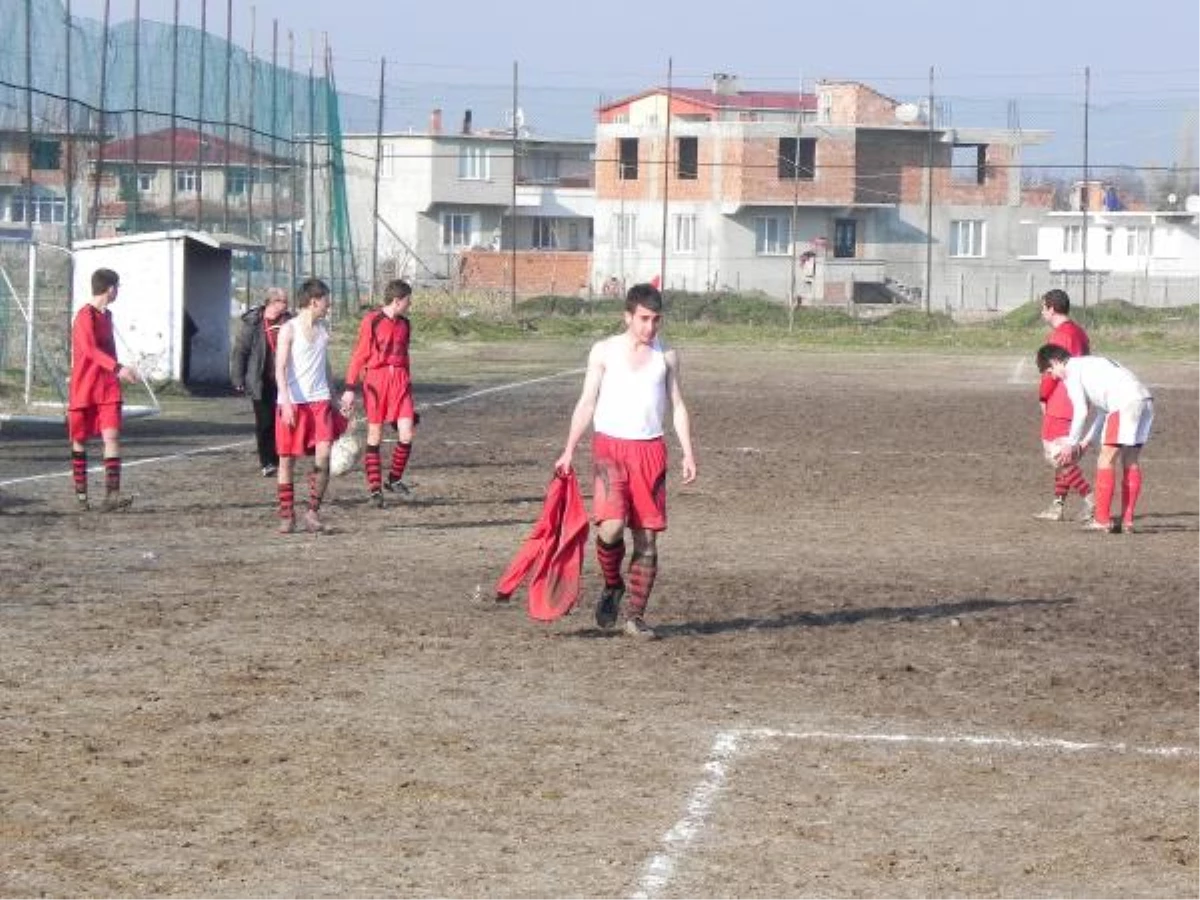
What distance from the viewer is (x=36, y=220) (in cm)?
3012

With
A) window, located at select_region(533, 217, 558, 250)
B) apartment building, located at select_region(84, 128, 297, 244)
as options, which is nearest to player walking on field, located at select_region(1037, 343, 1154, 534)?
apartment building, located at select_region(84, 128, 297, 244)

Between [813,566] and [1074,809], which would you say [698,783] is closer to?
[1074,809]

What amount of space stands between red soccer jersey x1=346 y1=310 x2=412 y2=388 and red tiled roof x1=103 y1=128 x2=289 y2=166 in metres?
15.6

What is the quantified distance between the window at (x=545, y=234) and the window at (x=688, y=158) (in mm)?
16213

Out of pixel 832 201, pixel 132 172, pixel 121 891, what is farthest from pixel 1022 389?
pixel 832 201

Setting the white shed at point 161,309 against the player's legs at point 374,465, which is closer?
the player's legs at point 374,465

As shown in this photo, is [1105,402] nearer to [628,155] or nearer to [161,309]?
[161,309]

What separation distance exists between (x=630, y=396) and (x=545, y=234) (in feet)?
302

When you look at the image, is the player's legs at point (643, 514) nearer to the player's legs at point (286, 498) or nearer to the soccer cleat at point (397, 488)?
the player's legs at point (286, 498)

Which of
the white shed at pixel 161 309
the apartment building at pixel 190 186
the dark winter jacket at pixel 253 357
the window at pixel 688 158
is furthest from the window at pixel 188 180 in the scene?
the window at pixel 688 158

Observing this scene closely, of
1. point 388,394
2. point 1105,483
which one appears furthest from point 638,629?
point 388,394

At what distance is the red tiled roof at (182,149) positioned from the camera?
35.3m

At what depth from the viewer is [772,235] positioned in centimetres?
8500

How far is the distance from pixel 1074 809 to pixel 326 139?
1684 inches
